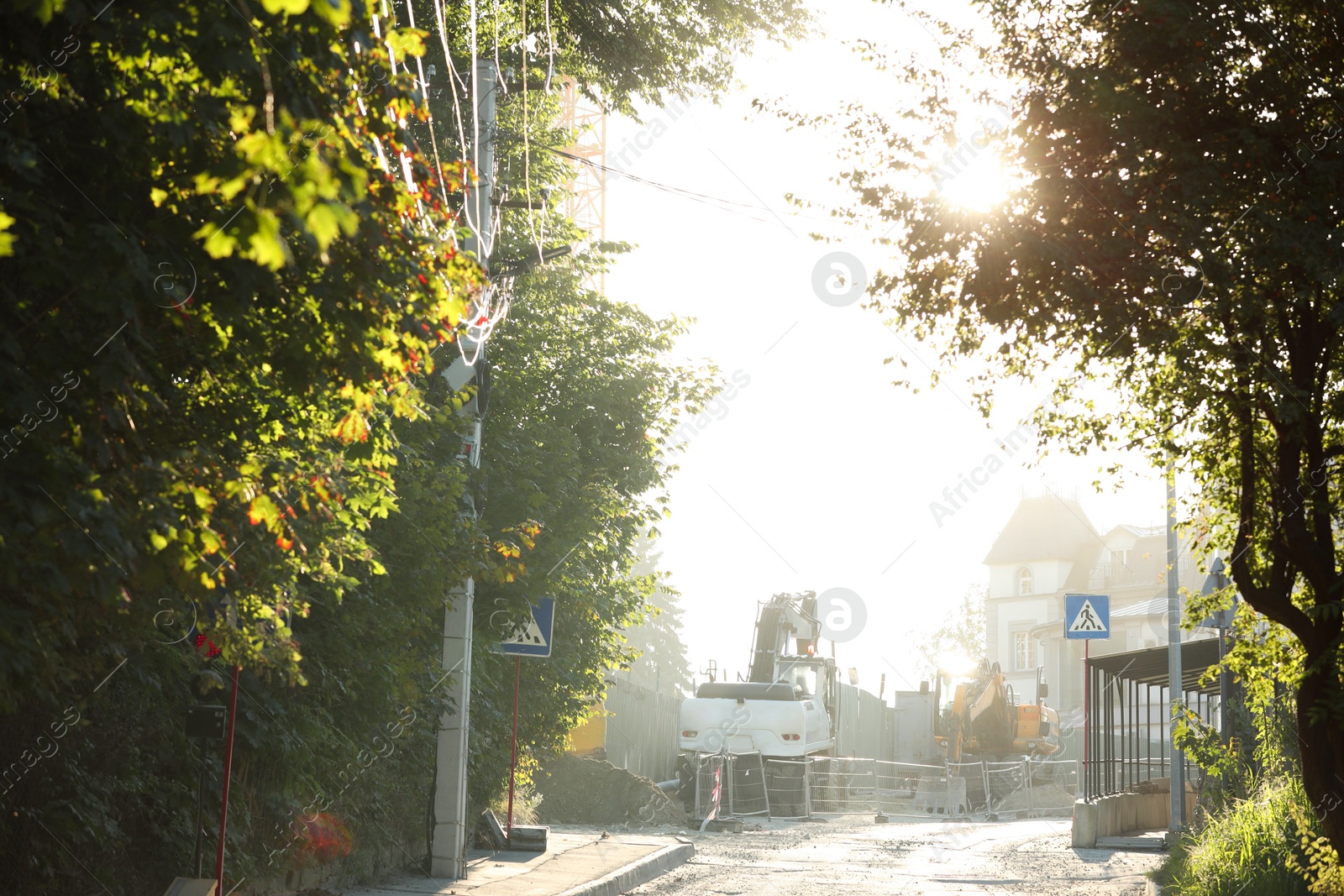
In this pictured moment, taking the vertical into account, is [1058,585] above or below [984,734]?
above

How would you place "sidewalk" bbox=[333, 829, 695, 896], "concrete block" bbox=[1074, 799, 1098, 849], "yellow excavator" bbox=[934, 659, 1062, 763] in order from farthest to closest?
"yellow excavator" bbox=[934, 659, 1062, 763] → "concrete block" bbox=[1074, 799, 1098, 849] → "sidewalk" bbox=[333, 829, 695, 896]

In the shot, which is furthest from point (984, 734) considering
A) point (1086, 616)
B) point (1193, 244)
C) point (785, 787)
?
point (1193, 244)

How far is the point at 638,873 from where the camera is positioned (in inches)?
558

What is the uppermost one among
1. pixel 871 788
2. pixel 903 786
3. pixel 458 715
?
pixel 458 715

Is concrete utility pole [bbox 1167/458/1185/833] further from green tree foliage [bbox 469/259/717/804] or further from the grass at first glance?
green tree foliage [bbox 469/259/717/804]

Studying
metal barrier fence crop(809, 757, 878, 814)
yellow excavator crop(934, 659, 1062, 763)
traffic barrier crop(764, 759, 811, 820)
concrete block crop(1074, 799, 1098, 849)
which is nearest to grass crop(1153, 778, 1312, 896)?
concrete block crop(1074, 799, 1098, 849)

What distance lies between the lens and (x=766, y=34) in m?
15.5

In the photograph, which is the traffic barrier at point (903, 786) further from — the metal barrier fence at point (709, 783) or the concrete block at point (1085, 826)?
the concrete block at point (1085, 826)

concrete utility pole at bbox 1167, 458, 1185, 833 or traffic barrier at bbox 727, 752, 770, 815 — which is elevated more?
concrete utility pole at bbox 1167, 458, 1185, 833

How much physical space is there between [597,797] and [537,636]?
12.0 m

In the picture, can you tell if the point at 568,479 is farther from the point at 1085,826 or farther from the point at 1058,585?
the point at 1058,585

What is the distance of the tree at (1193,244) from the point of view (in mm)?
7828

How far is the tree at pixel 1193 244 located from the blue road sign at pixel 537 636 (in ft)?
21.7

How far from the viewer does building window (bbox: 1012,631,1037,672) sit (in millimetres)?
92250
